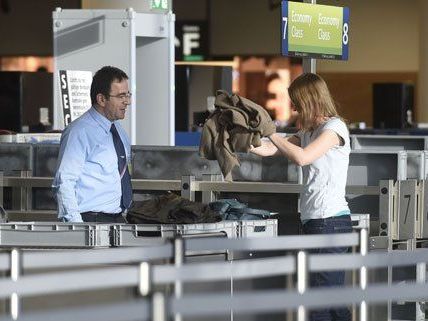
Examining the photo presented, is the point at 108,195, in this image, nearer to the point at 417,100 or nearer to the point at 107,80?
the point at 107,80

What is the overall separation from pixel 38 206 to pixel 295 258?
472 centimetres

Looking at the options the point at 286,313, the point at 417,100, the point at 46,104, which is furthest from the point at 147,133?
the point at 417,100

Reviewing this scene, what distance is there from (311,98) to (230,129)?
20.2 inches

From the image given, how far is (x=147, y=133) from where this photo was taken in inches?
504

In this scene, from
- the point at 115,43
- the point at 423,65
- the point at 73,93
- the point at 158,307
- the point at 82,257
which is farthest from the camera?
the point at 423,65

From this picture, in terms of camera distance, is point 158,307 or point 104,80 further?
point 104,80

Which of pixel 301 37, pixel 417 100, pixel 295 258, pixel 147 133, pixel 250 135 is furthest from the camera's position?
pixel 417 100

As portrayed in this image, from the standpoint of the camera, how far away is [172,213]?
7.08 metres

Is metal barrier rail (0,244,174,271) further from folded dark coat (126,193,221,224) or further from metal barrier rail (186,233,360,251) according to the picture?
folded dark coat (126,193,221,224)

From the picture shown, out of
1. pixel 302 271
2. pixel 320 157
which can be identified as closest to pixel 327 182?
pixel 320 157

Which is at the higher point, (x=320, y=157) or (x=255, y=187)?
(x=320, y=157)

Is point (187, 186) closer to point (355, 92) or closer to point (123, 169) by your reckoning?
point (123, 169)

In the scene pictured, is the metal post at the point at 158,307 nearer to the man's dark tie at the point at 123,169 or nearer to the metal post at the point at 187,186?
the man's dark tie at the point at 123,169

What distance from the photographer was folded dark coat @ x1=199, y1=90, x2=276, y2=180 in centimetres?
697
